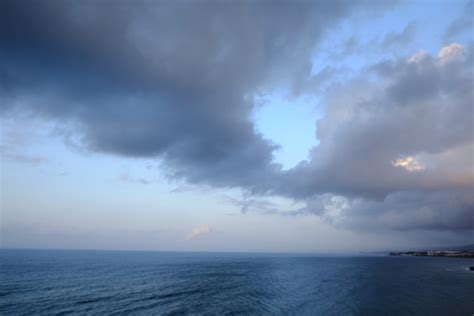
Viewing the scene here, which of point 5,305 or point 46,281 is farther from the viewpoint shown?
point 46,281

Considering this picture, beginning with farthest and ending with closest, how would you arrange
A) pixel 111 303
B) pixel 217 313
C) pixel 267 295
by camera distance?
pixel 267 295 → pixel 111 303 → pixel 217 313

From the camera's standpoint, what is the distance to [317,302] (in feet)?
196

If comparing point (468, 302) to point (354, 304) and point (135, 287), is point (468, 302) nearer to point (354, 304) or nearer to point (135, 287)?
point (354, 304)

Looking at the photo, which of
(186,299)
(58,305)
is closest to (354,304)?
(186,299)

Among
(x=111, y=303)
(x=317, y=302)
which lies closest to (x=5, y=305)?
(x=111, y=303)

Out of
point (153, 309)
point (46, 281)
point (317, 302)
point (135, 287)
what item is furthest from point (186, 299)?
point (46, 281)

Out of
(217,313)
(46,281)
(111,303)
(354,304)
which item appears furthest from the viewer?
(46,281)

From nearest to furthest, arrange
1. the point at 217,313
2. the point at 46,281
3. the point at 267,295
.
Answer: the point at 217,313
the point at 267,295
the point at 46,281

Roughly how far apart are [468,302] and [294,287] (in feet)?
132

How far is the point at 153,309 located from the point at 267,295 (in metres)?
29.1

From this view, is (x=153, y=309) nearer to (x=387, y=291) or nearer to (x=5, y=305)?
(x=5, y=305)

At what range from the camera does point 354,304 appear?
58.3m

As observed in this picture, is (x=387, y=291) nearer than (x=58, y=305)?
No

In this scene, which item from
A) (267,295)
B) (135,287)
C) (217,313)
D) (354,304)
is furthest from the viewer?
(135,287)
